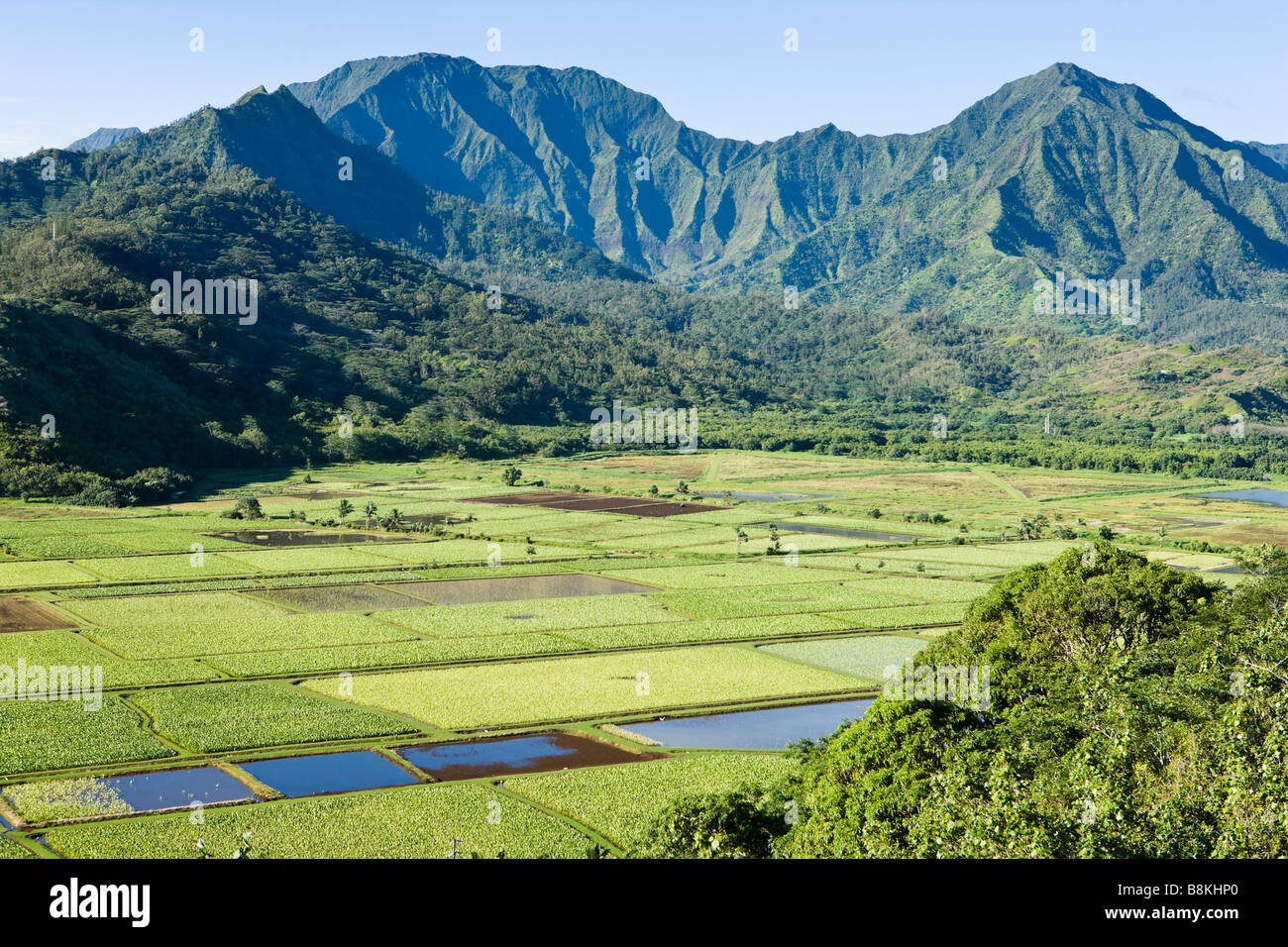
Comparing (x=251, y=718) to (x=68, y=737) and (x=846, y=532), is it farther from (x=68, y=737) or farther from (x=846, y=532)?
(x=846, y=532)

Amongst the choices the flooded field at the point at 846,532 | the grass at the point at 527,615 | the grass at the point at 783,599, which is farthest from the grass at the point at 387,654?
the flooded field at the point at 846,532

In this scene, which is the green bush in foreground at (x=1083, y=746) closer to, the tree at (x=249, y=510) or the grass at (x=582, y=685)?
the grass at (x=582, y=685)

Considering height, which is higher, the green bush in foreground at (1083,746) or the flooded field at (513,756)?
the green bush in foreground at (1083,746)

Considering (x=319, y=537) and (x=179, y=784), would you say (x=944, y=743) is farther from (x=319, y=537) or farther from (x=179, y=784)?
(x=319, y=537)

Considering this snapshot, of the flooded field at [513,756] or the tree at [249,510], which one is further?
the tree at [249,510]

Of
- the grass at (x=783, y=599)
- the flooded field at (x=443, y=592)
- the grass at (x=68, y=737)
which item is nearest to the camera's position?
the grass at (x=68, y=737)

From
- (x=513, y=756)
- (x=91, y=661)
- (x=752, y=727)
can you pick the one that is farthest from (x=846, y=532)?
(x=91, y=661)
